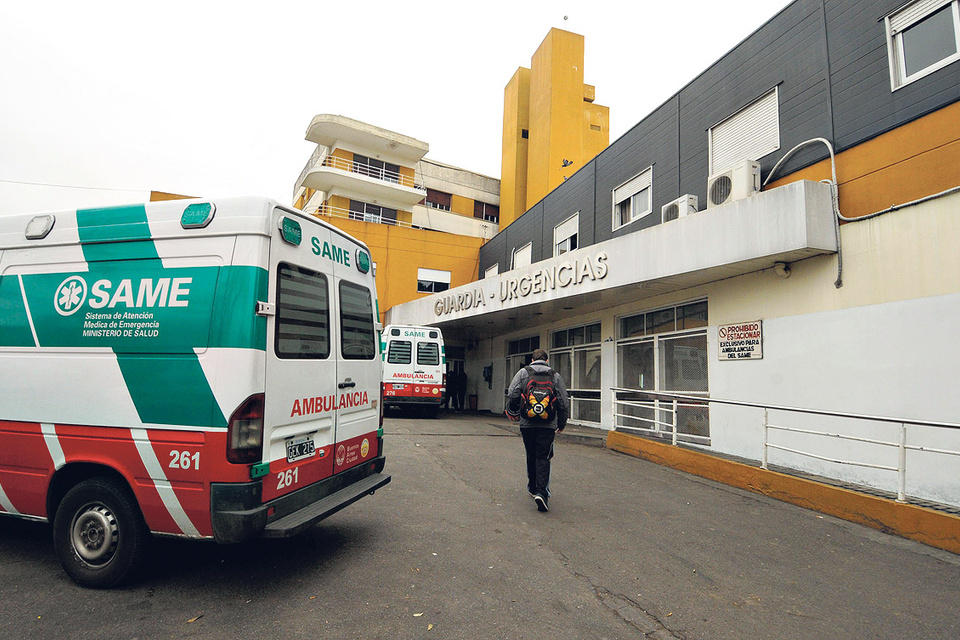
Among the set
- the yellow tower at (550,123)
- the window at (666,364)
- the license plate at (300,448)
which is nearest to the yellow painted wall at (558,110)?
the yellow tower at (550,123)

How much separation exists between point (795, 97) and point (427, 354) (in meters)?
11.1

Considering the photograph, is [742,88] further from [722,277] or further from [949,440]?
[949,440]

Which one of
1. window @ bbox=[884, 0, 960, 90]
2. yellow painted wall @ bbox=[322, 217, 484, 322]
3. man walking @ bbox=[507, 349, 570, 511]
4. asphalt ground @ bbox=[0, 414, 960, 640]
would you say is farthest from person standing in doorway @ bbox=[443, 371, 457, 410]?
window @ bbox=[884, 0, 960, 90]

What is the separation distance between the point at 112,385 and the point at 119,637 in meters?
1.56

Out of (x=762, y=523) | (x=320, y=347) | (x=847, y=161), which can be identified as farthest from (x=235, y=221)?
(x=847, y=161)

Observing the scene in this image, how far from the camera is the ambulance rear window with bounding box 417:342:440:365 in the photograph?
53.5ft

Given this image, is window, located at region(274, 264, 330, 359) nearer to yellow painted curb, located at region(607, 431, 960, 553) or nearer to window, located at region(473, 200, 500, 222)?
yellow painted curb, located at region(607, 431, 960, 553)

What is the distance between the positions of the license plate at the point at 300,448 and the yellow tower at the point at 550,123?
75.3 ft

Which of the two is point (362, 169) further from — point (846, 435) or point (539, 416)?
point (846, 435)

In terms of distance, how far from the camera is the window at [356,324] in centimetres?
461

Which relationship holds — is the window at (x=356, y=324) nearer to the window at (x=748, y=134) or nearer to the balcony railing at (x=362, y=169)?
the window at (x=748, y=134)

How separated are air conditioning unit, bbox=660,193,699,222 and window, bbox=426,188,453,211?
24.2 m

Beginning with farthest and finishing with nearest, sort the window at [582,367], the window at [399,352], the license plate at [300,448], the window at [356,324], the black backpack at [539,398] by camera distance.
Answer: the window at [399,352] → the window at [582,367] → the black backpack at [539,398] → the window at [356,324] → the license plate at [300,448]

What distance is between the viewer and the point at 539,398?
234 inches
